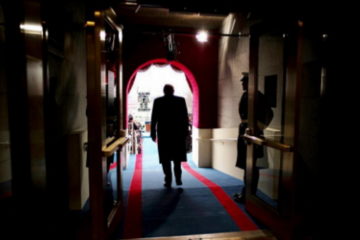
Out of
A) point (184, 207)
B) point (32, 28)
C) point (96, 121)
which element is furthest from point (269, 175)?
point (32, 28)

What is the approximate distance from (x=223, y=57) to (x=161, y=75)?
539 centimetres

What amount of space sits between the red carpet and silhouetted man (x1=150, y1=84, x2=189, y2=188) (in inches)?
26.9

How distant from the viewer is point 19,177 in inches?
66.6

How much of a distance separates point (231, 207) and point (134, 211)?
1174mm

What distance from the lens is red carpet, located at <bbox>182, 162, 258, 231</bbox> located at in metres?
2.80

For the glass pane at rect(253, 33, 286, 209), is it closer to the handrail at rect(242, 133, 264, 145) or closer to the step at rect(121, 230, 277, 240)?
the handrail at rect(242, 133, 264, 145)

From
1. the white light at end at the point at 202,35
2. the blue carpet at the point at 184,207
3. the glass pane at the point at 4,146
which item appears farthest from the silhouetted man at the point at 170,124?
the glass pane at the point at 4,146

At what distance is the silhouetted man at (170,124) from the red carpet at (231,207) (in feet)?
2.24

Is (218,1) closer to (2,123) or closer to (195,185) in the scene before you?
(2,123)

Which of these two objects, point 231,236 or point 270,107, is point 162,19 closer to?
point 270,107

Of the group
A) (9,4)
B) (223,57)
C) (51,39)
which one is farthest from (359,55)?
(223,57)

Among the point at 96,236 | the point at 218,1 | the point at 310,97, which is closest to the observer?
the point at 96,236

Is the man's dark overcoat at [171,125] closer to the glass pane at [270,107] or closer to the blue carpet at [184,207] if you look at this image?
the blue carpet at [184,207]

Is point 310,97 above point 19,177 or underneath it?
above
